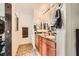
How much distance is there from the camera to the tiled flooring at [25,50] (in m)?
1.58

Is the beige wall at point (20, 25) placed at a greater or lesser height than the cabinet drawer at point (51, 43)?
greater

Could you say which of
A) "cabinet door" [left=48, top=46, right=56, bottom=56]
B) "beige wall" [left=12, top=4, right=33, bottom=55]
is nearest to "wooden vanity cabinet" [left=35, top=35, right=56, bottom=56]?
"cabinet door" [left=48, top=46, right=56, bottom=56]

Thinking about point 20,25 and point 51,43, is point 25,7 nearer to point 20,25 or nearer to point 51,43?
point 20,25

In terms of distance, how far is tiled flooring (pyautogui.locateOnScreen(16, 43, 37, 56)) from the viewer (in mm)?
1575

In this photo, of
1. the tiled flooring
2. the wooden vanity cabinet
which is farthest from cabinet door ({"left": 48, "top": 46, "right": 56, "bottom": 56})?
the tiled flooring

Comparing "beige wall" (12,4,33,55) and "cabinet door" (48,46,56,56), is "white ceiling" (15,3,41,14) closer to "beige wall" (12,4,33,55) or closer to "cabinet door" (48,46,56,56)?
"beige wall" (12,4,33,55)

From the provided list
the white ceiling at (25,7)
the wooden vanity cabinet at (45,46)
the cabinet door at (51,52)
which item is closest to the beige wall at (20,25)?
the white ceiling at (25,7)

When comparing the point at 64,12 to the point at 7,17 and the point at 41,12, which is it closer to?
the point at 41,12

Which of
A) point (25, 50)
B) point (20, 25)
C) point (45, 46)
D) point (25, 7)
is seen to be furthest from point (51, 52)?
point (25, 7)

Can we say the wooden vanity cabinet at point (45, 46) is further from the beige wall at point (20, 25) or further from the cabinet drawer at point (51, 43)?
the beige wall at point (20, 25)

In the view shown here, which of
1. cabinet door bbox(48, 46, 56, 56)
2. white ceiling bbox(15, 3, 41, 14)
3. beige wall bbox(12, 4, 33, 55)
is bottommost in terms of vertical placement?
cabinet door bbox(48, 46, 56, 56)

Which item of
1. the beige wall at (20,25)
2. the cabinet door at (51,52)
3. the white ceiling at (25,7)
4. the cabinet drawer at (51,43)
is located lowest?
the cabinet door at (51,52)

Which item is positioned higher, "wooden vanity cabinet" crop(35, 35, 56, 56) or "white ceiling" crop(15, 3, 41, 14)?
"white ceiling" crop(15, 3, 41, 14)

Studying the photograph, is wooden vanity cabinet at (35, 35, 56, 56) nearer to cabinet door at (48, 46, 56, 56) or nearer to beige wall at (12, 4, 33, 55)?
cabinet door at (48, 46, 56, 56)
